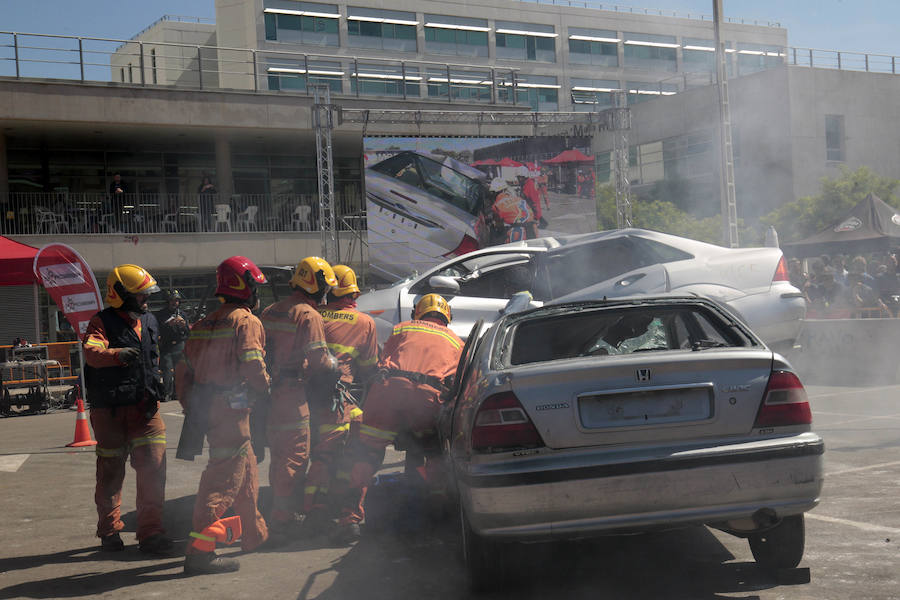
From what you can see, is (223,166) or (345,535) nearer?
(345,535)

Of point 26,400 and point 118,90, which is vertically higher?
point 118,90

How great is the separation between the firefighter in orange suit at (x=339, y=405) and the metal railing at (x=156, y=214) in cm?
1639

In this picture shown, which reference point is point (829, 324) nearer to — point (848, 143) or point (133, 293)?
point (133, 293)

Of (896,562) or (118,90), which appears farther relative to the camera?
(118,90)

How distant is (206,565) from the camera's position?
15.5 ft

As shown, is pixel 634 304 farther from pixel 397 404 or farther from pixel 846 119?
pixel 846 119

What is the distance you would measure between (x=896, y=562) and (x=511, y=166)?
18571 millimetres

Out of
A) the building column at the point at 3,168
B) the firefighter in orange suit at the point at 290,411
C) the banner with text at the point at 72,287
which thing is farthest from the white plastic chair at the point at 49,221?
the firefighter in orange suit at the point at 290,411

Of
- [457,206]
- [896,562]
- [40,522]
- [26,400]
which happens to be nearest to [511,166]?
[457,206]

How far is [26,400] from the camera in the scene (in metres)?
15.2

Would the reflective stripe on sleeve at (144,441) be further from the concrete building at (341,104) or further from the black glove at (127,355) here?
the concrete building at (341,104)

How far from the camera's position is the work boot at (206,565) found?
4.73 metres

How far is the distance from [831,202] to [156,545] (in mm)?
32787

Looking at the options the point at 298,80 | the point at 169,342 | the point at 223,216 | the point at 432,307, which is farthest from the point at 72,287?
the point at 298,80
